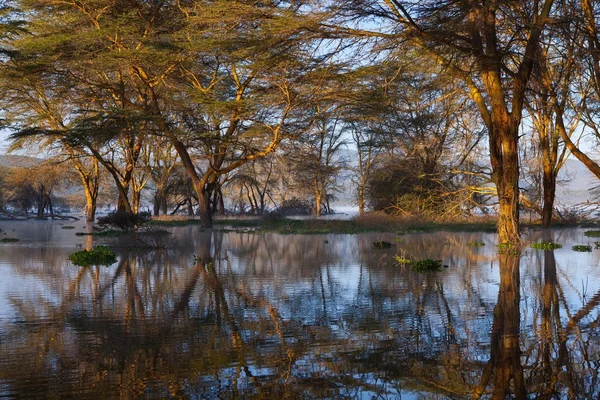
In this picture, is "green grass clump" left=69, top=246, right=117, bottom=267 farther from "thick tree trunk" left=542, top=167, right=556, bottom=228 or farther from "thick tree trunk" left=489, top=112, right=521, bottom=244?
"thick tree trunk" left=542, top=167, right=556, bottom=228

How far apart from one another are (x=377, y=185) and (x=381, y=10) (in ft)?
63.0

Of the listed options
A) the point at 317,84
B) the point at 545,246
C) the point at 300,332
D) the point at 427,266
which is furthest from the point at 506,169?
the point at 300,332

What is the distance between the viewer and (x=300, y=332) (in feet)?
18.0

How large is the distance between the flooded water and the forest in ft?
13.3

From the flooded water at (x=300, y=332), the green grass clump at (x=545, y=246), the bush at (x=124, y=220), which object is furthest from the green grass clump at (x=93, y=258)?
the green grass clump at (x=545, y=246)

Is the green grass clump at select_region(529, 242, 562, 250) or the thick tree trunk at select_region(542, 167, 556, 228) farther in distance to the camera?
the thick tree trunk at select_region(542, 167, 556, 228)

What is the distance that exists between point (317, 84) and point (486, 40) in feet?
23.5

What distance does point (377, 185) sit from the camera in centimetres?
2966

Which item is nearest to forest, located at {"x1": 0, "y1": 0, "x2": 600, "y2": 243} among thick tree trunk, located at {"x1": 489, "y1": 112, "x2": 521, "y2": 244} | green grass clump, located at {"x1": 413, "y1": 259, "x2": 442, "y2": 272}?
thick tree trunk, located at {"x1": 489, "y1": 112, "x2": 521, "y2": 244}

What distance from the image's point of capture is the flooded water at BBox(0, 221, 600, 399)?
13.0 feet

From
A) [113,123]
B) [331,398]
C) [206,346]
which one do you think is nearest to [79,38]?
[113,123]

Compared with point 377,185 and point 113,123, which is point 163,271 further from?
point 377,185

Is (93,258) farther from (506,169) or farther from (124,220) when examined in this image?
(506,169)

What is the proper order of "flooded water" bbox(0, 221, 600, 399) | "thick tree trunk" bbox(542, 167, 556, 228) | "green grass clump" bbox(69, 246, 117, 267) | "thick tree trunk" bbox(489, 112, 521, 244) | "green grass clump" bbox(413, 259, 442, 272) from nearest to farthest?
"flooded water" bbox(0, 221, 600, 399)
"green grass clump" bbox(413, 259, 442, 272)
"green grass clump" bbox(69, 246, 117, 267)
"thick tree trunk" bbox(489, 112, 521, 244)
"thick tree trunk" bbox(542, 167, 556, 228)
